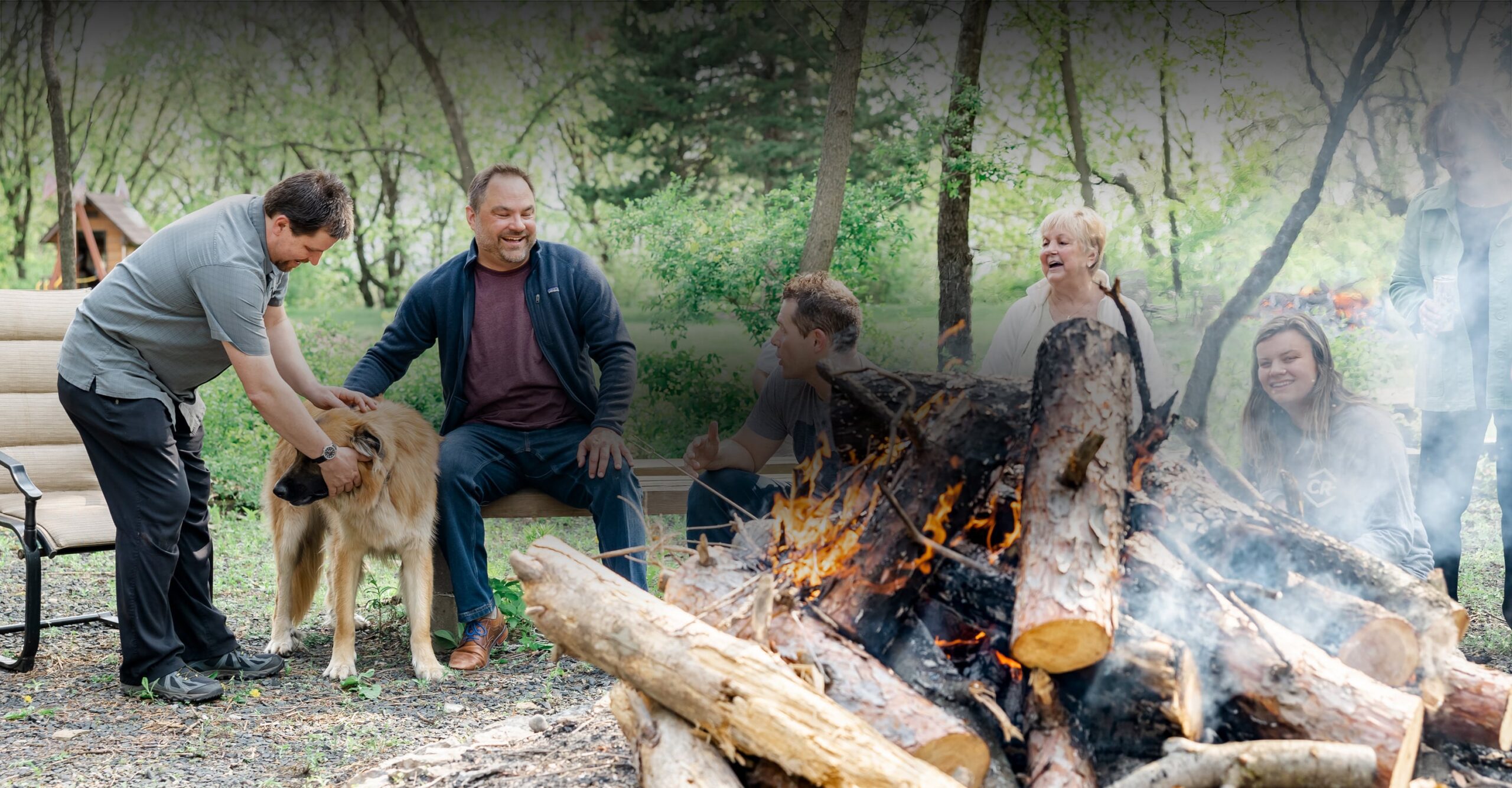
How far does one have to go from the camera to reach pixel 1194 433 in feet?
7.97

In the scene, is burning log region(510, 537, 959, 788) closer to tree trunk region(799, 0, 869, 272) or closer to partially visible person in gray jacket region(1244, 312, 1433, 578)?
partially visible person in gray jacket region(1244, 312, 1433, 578)

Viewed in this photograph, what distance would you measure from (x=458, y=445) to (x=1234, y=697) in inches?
89.5

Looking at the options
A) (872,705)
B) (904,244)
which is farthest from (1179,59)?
(872,705)

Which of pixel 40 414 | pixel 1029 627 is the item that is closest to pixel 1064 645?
pixel 1029 627

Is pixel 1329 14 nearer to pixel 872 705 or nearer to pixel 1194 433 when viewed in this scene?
pixel 1194 433

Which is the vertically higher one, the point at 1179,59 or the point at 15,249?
the point at 1179,59

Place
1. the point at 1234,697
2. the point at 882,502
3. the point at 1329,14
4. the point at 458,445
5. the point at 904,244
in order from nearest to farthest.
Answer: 1. the point at 1234,697
2. the point at 882,502
3. the point at 458,445
4. the point at 1329,14
5. the point at 904,244

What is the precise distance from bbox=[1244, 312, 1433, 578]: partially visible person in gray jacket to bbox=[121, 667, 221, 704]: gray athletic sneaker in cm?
289

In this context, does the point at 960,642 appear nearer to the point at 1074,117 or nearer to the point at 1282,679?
the point at 1282,679

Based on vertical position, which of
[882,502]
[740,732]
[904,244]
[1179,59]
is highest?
[1179,59]

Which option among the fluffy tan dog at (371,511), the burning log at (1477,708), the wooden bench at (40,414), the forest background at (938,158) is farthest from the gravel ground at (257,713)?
the forest background at (938,158)

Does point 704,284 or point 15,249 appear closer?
point 704,284

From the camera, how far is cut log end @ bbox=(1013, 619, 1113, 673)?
1.72 meters

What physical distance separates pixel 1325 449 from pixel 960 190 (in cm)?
385
